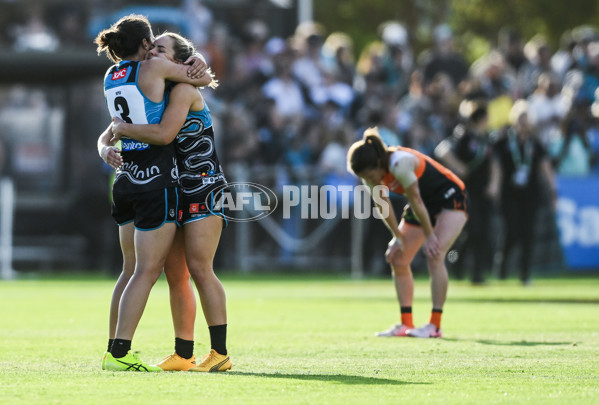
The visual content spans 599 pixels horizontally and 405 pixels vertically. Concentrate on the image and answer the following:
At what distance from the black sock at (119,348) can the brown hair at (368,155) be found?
326 centimetres

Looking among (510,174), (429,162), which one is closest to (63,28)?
(510,174)

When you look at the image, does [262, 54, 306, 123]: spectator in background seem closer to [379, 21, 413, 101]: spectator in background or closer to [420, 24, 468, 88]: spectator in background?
[379, 21, 413, 101]: spectator in background

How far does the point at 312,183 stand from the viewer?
2123 centimetres

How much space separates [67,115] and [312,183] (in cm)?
473

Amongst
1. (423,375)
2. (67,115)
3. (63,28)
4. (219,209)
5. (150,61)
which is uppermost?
(63,28)

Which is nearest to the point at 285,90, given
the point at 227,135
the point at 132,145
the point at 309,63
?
the point at 309,63

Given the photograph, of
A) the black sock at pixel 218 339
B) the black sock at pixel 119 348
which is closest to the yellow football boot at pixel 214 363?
the black sock at pixel 218 339

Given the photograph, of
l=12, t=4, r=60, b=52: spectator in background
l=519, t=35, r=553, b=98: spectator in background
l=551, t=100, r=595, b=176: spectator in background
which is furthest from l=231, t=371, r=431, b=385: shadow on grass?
l=519, t=35, r=553, b=98: spectator in background

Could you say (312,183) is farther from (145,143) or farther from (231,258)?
(145,143)

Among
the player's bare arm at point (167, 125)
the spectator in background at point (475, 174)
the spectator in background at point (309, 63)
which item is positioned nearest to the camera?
the player's bare arm at point (167, 125)

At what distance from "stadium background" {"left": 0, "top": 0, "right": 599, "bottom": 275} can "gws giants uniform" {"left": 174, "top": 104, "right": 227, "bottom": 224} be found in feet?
38.0

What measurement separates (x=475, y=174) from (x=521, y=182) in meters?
1.12

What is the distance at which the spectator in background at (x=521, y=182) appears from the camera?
1906 centimetres

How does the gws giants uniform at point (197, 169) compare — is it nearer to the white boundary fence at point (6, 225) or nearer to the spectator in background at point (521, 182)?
the spectator in background at point (521, 182)
